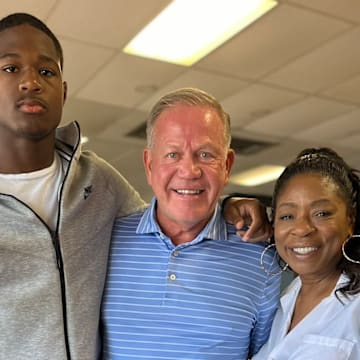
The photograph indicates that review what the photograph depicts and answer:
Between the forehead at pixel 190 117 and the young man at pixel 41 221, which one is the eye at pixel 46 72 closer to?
the young man at pixel 41 221

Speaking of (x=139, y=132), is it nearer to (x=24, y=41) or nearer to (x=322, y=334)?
(x=24, y=41)

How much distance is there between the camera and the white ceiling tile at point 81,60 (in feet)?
11.2

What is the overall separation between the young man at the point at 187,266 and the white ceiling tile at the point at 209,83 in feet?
7.78

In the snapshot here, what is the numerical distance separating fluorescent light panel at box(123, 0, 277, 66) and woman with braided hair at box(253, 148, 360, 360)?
1.63m

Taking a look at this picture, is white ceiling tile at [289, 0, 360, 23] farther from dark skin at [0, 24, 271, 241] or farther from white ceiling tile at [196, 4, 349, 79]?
dark skin at [0, 24, 271, 241]

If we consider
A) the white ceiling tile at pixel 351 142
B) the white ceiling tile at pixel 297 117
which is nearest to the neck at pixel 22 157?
the white ceiling tile at pixel 297 117

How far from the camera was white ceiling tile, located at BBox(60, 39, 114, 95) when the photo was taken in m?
3.43

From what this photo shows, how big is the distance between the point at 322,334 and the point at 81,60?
8.88 feet

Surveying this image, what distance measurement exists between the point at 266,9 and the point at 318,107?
1.71 meters

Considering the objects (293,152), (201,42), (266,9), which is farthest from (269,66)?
(293,152)

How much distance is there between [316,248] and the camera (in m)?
1.39

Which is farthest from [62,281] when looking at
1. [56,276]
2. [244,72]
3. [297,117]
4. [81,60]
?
[297,117]

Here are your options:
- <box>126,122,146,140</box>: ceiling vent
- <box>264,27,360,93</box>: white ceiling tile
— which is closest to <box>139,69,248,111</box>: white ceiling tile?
<box>264,27,360,93</box>: white ceiling tile

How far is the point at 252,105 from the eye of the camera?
4480mm
